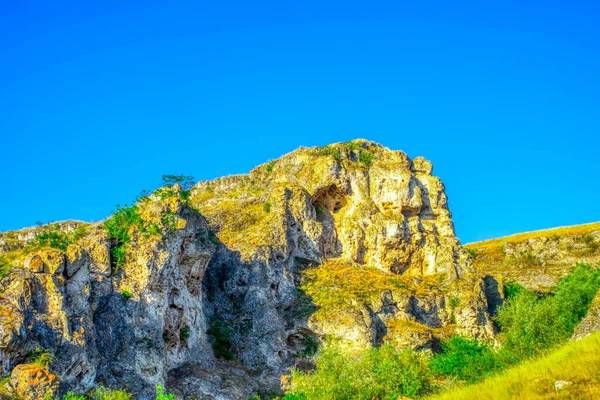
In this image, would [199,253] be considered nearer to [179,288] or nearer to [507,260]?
[179,288]

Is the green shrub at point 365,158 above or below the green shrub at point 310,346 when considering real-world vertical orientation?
above

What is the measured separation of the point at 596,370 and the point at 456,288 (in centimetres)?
4187

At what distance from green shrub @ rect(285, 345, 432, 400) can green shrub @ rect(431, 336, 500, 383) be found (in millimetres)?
3011

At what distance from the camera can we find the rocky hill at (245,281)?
37438 millimetres

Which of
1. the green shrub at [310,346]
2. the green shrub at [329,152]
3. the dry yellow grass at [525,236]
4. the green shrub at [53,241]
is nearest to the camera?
the green shrub at [53,241]

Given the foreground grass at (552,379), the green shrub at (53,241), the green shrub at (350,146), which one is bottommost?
the foreground grass at (552,379)

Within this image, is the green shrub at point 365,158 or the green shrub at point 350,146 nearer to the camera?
the green shrub at point 365,158

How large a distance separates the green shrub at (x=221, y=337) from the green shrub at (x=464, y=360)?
48.9 feet

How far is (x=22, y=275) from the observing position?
36188mm

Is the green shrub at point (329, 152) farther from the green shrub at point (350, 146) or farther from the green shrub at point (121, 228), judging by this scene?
the green shrub at point (121, 228)

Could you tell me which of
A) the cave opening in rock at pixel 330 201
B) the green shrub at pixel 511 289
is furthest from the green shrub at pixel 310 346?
the green shrub at pixel 511 289

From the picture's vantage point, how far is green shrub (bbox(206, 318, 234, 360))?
52.1 metres

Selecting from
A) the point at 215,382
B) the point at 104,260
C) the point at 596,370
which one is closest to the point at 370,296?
the point at 215,382

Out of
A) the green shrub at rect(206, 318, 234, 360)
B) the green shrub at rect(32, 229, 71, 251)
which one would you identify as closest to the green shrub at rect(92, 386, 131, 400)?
the green shrub at rect(32, 229, 71, 251)
